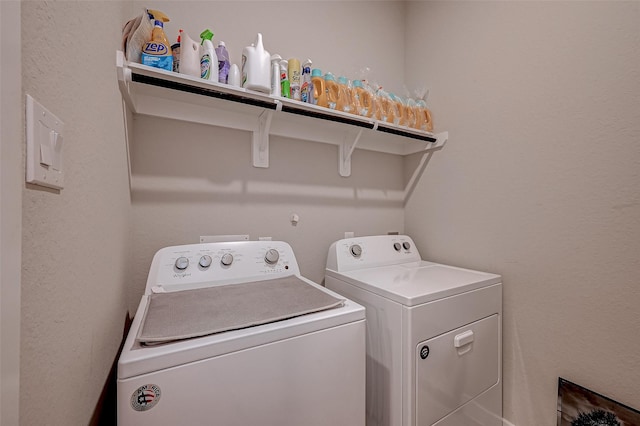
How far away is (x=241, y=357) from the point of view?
71 cm

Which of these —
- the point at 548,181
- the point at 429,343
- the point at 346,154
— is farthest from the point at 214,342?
the point at 548,181

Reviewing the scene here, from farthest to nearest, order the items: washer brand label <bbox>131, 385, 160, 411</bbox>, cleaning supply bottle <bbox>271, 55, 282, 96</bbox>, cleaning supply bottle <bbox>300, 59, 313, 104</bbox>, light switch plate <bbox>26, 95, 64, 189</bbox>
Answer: cleaning supply bottle <bbox>300, 59, 313, 104</bbox>, cleaning supply bottle <bbox>271, 55, 282, 96</bbox>, washer brand label <bbox>131, 385, 160, 411</bbox>, light switch plate <bbox>26, 95, 64, 189</bbox>

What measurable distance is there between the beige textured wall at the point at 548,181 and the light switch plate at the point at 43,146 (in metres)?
1.77

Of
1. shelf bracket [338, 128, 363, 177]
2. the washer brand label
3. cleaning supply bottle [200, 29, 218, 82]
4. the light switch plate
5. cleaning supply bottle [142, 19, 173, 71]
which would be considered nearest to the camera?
the light switch plate

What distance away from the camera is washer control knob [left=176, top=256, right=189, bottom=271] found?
1.11 m

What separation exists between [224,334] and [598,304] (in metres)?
1.51

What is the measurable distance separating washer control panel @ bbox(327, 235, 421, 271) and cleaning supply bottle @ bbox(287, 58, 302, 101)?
33.1 inches

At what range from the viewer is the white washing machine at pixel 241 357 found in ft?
2.05

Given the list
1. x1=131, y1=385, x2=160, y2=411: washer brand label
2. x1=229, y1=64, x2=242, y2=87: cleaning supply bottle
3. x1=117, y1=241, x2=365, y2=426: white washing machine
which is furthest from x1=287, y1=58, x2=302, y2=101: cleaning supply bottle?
x1=131, y1=385, x2=160, y2=411: washer brand label

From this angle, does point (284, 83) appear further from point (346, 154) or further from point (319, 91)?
point (346, 154)

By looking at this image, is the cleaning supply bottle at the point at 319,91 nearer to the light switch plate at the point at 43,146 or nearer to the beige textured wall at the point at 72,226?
the beige textured wall at the point at 72,226

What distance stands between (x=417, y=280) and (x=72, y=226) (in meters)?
1.29

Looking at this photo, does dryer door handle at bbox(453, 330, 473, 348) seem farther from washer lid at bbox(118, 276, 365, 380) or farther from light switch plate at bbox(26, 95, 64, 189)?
light switch plate at bbox(26, 95, 64, 189)

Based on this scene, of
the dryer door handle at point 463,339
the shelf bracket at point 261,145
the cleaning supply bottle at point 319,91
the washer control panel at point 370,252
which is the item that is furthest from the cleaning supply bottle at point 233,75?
the dryer door handle at point 463,339
